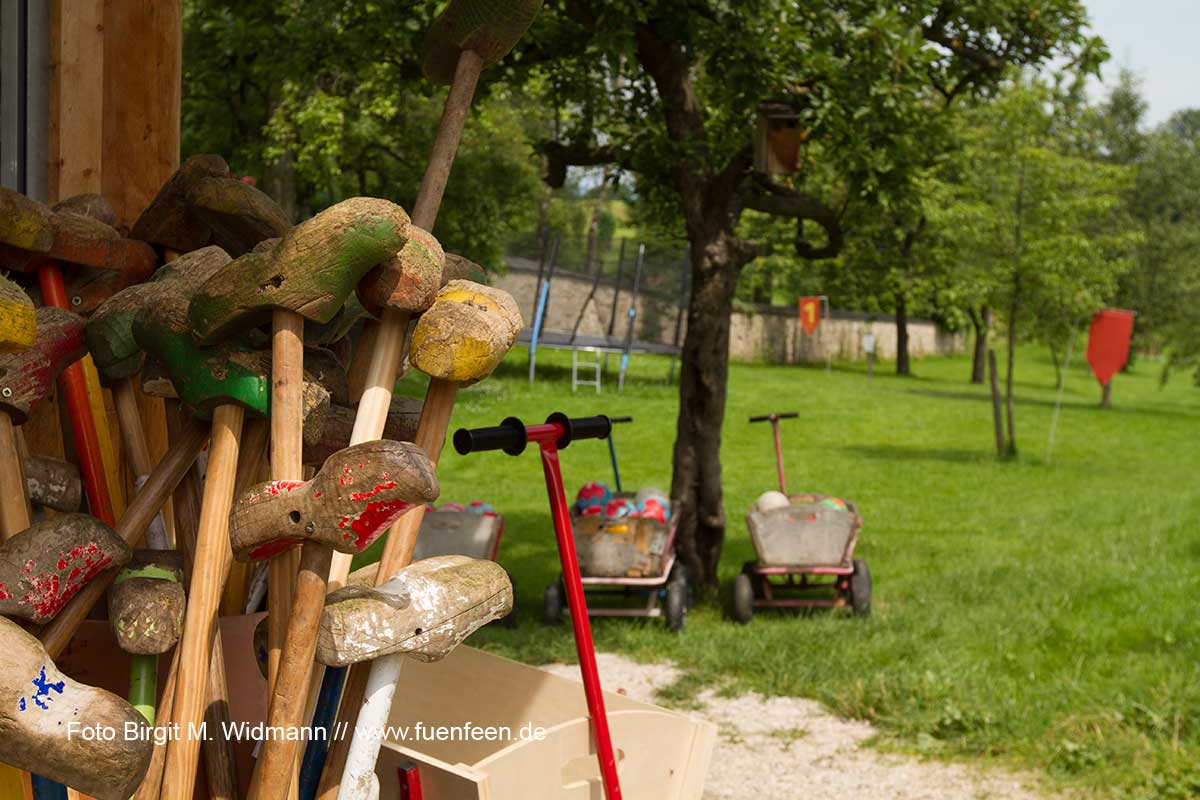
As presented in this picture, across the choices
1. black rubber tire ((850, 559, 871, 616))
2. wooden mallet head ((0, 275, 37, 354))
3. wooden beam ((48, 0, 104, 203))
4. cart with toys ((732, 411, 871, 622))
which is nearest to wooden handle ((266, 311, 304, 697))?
wooden mallet head ((0, 275, 37, 354))

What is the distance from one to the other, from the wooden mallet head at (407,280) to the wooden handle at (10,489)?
1.49ft

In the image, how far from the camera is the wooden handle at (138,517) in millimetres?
1384

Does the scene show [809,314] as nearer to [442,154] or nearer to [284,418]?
[442,154]

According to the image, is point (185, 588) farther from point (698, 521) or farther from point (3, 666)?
point (698, 521)

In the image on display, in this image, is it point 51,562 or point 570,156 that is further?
point 570,156

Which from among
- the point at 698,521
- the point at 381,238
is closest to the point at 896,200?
the point at 698,521

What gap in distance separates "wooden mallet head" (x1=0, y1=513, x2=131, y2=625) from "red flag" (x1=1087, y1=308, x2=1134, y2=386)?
49.1ft

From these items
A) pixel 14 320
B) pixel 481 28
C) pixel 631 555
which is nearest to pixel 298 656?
pixel 14 320

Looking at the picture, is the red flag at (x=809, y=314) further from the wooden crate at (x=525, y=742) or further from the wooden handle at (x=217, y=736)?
the wooden handle at (x=217, y=736)

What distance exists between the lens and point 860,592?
6.30 m

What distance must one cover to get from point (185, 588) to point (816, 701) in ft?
13.0

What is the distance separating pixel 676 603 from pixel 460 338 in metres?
4.75

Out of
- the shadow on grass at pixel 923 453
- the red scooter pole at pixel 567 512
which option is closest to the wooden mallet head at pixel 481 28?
the red scooter pole at pixel 567 512

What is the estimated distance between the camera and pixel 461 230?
53.0 feet
